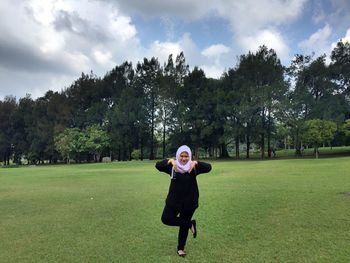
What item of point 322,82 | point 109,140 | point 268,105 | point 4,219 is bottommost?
point 4,219

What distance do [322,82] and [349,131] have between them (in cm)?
1134

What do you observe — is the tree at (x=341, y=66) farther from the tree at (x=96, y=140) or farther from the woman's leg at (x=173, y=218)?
the woman's leg at (x=173, y=218)

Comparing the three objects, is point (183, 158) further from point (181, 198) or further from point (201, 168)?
point (181, 198)

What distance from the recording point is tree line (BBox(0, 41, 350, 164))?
57531mm

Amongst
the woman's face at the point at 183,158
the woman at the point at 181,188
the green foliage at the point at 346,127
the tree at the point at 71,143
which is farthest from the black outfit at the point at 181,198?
the tree at the point at 71,143

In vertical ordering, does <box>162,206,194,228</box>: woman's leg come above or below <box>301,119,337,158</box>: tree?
below

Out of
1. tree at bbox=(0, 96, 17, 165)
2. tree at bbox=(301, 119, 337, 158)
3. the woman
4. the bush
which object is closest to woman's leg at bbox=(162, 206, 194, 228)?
the woman

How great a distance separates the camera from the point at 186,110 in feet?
207

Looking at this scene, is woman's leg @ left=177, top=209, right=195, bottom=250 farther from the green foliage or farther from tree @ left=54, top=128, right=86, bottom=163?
tree @ left=54, top=128, right=86, bottom=163

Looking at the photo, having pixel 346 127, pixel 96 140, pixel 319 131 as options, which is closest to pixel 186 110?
pixel 96 140

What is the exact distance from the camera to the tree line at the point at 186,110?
57.5 meters

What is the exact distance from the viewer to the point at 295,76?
61.8 metres

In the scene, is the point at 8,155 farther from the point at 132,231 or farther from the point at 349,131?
the point at 132,231

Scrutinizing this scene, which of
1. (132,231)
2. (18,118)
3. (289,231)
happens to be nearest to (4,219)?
(132,231)
